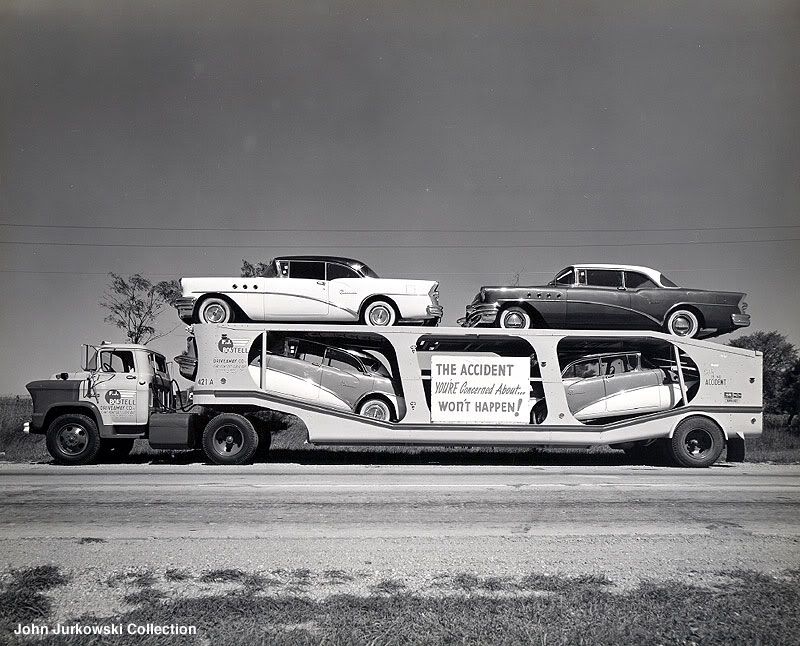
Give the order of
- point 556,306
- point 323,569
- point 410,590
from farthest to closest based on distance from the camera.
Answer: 1. point 556,306
2. point 323,569
3. point 410,590

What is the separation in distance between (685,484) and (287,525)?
609cm

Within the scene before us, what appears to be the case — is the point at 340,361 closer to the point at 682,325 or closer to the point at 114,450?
the point at 114,450

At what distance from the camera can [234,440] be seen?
13.0 meters

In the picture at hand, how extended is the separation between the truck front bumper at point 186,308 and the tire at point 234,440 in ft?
7.47

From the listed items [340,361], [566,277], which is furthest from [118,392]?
[566,277]

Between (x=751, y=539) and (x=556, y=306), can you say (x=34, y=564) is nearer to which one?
(x=751, y=539)

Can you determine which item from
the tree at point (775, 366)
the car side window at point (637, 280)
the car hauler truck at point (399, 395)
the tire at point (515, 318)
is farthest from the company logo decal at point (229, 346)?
the tree at point (775, 366)

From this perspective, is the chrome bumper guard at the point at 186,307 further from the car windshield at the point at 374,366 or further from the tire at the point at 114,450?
the car windshield at the point at 374,366

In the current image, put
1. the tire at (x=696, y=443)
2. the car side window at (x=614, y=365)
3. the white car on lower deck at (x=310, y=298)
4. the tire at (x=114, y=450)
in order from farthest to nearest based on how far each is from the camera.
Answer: the car side window at (x=614, y=365), the white car on lower deck at (x=310, y=298), the tire at (x=114, y=450), the tire at (x=696, y=443)

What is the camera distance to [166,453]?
15445 millimetres

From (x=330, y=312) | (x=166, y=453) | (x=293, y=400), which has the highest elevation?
(x=330, y=312)

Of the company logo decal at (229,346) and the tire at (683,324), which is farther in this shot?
the tire at (683,324)

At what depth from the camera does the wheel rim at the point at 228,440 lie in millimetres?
12984

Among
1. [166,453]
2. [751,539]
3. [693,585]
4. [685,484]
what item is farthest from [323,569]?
[166,453]
